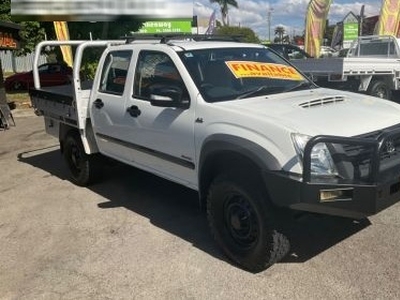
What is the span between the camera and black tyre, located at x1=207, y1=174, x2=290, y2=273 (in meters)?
4.00

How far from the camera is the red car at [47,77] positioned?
22.7 metres

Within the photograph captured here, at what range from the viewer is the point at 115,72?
236 inches

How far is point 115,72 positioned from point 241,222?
2.67 meters

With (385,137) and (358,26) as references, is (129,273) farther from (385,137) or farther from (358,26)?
(358,26)

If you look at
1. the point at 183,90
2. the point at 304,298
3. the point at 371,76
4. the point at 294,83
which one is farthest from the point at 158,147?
the point at 371,76

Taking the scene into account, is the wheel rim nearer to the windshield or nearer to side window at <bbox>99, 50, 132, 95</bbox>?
the windshield

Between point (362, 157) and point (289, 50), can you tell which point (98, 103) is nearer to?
point (362, 157)

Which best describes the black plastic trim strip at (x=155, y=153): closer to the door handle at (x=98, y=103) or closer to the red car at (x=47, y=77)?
the door handle at (x=98, y=103)

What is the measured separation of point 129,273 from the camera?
14.1 feet

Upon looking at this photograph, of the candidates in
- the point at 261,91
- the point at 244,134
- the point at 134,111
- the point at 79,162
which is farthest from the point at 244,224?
the point at 79,162

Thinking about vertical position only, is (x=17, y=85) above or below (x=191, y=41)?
below

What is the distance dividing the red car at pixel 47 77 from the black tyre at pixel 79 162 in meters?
15.8

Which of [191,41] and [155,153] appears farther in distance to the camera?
[191,41]

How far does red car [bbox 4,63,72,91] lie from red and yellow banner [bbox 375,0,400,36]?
14.1 meters
